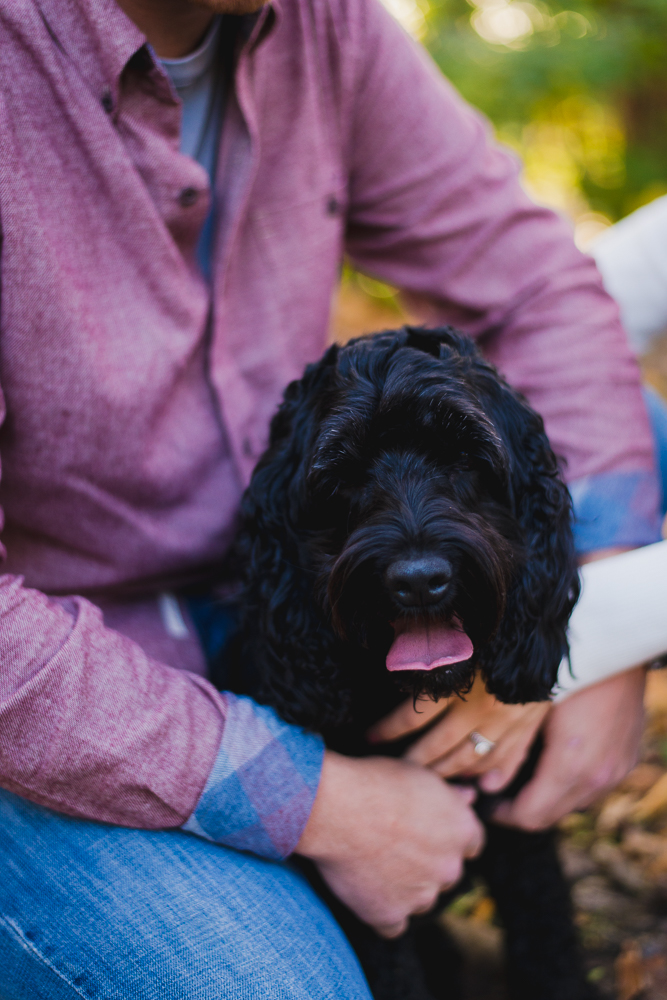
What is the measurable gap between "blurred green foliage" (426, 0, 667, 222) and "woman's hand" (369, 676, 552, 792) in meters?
4.87

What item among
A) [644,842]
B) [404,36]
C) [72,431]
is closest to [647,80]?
[404,36]

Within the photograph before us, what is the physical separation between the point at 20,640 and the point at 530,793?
1273 mm

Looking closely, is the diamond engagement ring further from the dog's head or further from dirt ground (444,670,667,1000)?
dirt ground (444,670,667,1000)

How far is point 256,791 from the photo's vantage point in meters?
1.63

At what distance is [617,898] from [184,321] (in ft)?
7.25

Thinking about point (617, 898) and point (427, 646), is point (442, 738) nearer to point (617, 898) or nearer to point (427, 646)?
point (427, 646)

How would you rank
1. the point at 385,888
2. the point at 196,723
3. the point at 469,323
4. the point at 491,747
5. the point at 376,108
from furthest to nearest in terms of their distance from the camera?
the point at 469,323, the point at 376,108, the point at 491,747, the point at 385,888, the point at 196,723

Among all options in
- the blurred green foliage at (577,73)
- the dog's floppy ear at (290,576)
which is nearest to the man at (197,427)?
the dog's floppy ear at (290,576)

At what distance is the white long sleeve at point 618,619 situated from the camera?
74.5 inches

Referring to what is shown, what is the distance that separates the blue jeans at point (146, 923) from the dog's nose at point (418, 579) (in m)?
0.72

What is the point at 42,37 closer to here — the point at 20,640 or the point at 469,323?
the point at 20,640

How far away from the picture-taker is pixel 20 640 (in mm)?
1502

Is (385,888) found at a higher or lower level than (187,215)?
lower

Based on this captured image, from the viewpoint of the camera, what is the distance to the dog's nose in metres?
1.46
